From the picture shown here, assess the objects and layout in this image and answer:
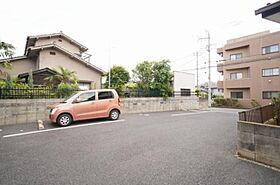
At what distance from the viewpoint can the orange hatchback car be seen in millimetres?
7832

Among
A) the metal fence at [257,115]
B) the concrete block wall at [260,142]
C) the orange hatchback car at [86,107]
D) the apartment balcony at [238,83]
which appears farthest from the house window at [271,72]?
the concrete block wall at [260,142]

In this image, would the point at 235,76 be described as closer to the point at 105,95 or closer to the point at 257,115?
the point at 105,95

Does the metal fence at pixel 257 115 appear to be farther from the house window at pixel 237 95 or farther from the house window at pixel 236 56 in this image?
the house window at pixel 236 56

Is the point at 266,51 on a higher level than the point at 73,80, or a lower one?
higher

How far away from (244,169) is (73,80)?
12.3 meters

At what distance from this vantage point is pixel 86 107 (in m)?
8.39

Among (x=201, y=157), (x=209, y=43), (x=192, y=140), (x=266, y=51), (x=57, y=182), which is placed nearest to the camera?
(x=57, y=182)

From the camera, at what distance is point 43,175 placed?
3.22 m

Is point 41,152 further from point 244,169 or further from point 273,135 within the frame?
point 273,135

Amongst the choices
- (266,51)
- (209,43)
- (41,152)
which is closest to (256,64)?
(266,51)

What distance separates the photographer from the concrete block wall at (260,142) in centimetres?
357

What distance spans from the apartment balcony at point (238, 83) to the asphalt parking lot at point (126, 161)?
71.1ft

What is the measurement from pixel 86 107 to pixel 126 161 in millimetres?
5101

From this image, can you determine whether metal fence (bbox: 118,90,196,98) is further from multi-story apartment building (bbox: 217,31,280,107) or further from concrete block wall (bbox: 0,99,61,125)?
multi-story apartment building (bbox: 217,31,280,107)
